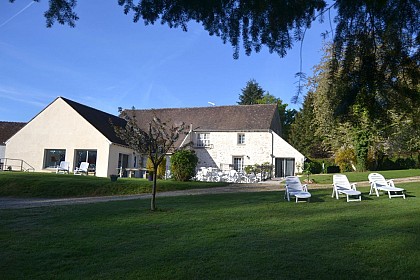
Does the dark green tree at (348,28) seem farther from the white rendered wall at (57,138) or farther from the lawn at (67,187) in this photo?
the white rendered wall at (57,138)

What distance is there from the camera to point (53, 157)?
31000 mm

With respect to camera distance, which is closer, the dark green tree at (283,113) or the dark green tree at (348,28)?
the dark green tree at (348,28)

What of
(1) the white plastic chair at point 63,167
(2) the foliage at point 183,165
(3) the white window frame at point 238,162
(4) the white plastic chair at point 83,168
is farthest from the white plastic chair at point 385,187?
(1) the white plastic chair at point 63,167

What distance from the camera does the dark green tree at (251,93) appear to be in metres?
64.1

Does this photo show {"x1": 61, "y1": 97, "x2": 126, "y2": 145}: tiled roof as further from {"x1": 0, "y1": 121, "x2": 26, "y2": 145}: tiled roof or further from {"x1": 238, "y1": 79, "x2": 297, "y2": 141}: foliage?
{"x1": 238, "y1": 79, "x2": 297, "y2": 141}: foliage

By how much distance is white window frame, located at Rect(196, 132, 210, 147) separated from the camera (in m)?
35.1

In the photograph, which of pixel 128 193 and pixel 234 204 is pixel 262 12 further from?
pixel 128 193

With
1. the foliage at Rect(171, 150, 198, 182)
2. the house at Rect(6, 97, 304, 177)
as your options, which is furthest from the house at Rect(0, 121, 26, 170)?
the foliage at Rect(171, 150, 198, 182)

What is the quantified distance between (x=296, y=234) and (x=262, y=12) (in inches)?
199

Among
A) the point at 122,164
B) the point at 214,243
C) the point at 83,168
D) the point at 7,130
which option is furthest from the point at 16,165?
the point at 214,243

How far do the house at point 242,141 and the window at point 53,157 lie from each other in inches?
422

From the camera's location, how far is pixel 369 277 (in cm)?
503

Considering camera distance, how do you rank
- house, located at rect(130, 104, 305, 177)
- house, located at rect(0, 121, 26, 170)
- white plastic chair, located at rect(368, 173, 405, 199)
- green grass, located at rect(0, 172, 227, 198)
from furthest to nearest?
house, located at rect(0, 121, 26, 170)
house, located at rect(130, 104, 305, 177)
green grass, located at rect(0, 172, 227, 198)
white plastic chair, located at rect(368, 173, 405, 199)

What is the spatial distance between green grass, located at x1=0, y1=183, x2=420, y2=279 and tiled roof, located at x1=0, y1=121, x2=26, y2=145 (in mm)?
33340
